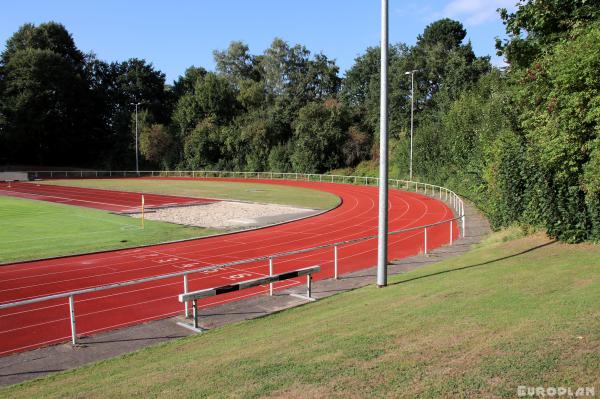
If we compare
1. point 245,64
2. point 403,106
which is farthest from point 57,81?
point 403,106

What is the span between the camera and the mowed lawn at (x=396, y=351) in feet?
16.2

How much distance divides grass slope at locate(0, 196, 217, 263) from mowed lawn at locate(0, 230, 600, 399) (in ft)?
42.5

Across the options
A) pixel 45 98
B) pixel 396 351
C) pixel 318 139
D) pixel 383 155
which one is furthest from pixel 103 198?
pixel 45 98

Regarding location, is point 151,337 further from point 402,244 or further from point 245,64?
point 245,64

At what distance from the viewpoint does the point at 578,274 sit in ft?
32.3

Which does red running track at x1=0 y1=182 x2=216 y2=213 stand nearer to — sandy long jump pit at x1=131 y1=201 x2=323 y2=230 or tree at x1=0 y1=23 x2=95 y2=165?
sandy long jump pit at x1=131 y1=201 x2=323 y2=230

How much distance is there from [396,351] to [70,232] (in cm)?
2196

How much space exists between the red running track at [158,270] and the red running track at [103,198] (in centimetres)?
1373

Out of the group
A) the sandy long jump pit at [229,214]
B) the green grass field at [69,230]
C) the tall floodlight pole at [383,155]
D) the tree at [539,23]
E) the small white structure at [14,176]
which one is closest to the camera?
the tall floodlight pole at [383,155]

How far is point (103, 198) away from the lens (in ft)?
134

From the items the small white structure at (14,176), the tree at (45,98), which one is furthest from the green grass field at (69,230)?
the tree at (45,98)

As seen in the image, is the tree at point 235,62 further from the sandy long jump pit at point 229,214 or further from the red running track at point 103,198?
the sandy long jump pit at point 229,214

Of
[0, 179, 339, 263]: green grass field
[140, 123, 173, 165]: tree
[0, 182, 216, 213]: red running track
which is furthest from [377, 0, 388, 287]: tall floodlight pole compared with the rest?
[140, 123, 173, 165]: tree

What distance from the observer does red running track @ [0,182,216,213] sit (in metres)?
35.3
